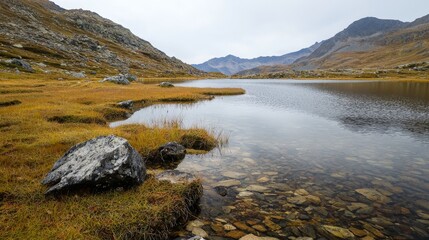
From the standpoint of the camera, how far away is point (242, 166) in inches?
613

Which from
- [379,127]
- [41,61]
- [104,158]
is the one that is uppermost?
[41,61]

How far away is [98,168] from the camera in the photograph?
31.3 ft

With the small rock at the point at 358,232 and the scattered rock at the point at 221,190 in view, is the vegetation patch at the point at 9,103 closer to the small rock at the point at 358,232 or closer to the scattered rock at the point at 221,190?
the scattered rock at the point at 221,190

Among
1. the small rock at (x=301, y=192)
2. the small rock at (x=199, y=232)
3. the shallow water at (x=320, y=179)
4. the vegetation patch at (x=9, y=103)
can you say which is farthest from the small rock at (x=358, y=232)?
the vegetation patch at (x=9, y=103)

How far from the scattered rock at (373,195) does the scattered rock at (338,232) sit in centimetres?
320

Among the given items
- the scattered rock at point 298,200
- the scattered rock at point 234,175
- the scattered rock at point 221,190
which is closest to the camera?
the scattered rock at point 298,200

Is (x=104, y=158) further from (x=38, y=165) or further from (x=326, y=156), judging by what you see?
(x=326, y=156)

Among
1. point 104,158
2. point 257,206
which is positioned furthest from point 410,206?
point 104,158

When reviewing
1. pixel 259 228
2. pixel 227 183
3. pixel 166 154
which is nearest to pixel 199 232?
pixel 259 228

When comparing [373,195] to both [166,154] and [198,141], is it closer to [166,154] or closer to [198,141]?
[166,154]

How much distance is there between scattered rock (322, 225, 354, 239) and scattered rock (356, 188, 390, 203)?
320 centimetres

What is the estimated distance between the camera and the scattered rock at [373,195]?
11.2 metres

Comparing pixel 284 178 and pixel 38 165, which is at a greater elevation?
pixel 38 165

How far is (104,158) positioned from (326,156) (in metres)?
13.6
